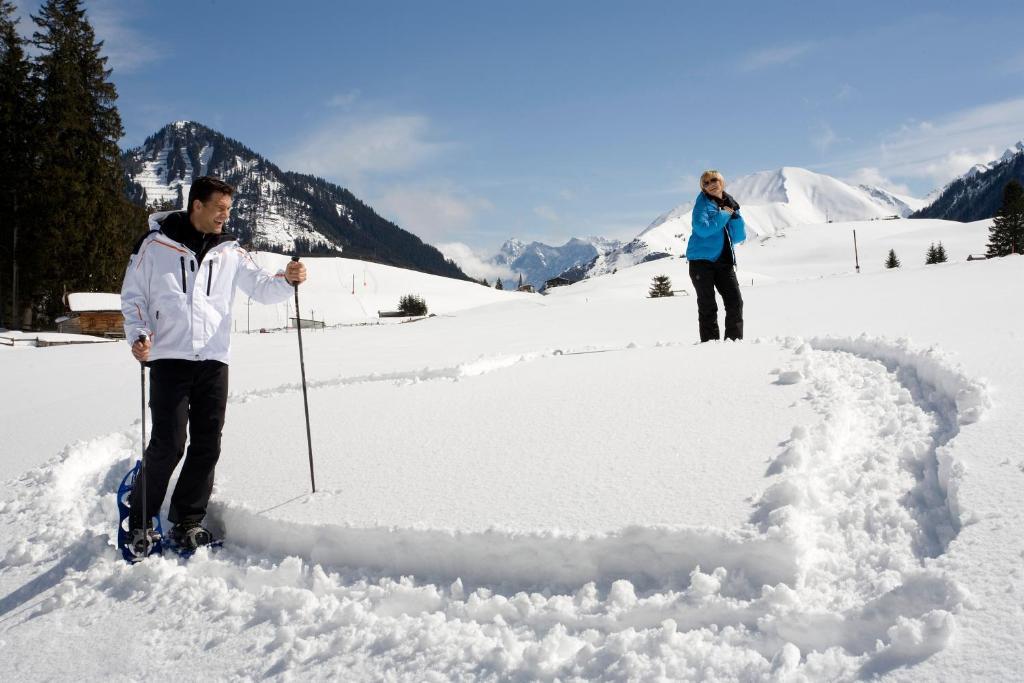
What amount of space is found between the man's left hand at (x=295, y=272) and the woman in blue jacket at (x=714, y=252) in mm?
4826

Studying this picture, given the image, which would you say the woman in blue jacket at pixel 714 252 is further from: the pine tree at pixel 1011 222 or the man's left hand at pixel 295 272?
the pine tree at pixel 1011 222

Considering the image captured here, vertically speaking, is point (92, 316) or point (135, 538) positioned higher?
point (92, 316)

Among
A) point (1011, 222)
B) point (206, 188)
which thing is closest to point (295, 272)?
point (206, 188)

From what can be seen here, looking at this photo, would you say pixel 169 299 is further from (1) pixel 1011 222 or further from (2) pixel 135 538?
(1) pixel 1011 222

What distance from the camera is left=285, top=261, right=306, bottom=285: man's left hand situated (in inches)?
155

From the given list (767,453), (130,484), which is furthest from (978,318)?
(130,484)

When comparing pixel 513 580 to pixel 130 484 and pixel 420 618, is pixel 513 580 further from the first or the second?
pixel 130 484

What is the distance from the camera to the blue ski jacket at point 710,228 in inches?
293

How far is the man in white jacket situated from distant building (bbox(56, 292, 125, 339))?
33.2 m

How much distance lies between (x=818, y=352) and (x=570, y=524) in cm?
431

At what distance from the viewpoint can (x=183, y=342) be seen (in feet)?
12.0

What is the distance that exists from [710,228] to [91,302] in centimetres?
3412

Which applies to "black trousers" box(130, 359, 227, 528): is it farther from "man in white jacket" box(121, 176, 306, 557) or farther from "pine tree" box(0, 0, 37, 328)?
"pine tree" box(0, 0, 37, 328)

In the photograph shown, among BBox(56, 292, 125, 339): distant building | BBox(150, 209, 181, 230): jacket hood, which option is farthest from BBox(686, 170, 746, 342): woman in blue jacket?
BBox(56, 292, 125, 339): distant building
